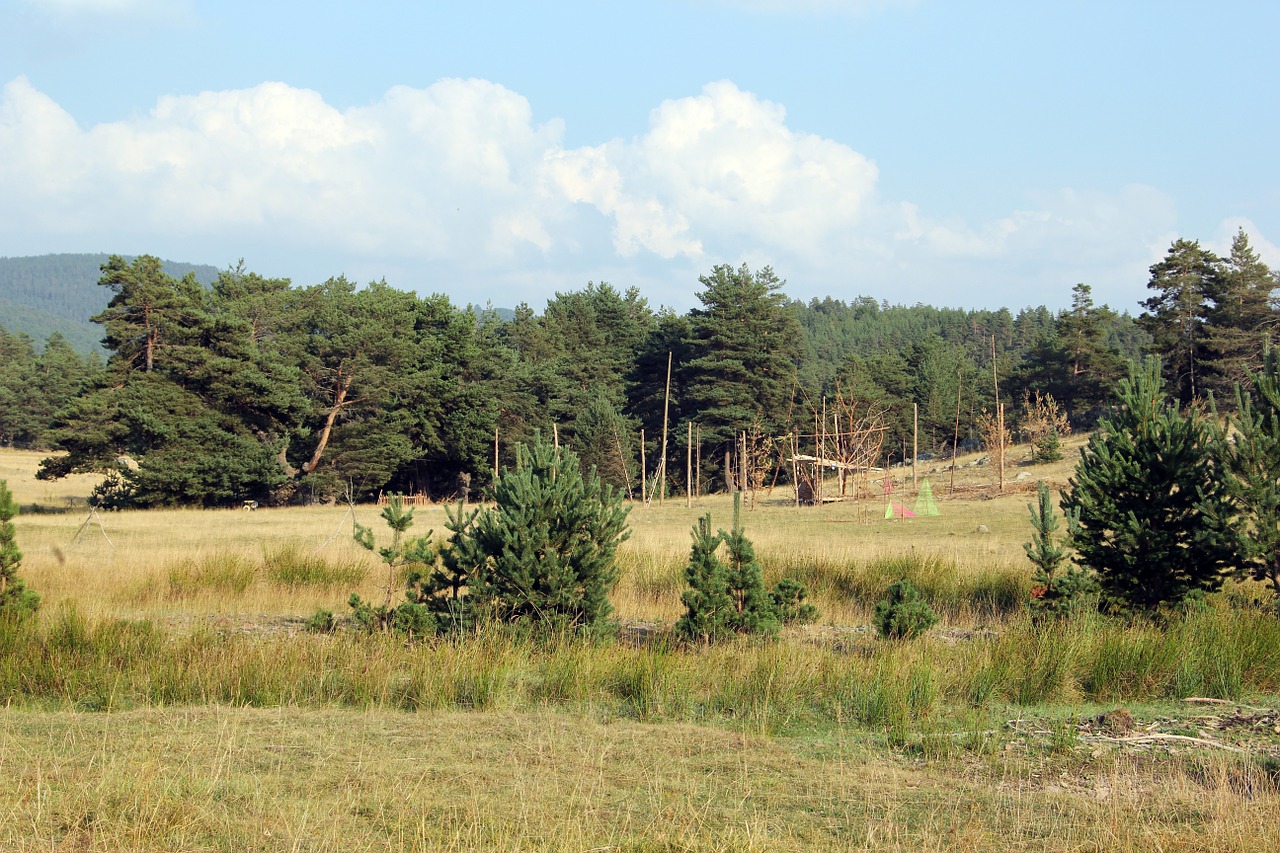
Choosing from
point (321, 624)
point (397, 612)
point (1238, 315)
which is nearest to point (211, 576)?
point (321, 624)

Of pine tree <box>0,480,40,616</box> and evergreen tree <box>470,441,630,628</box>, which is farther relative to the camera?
evergreen tree <box>470,441,630,628</box>

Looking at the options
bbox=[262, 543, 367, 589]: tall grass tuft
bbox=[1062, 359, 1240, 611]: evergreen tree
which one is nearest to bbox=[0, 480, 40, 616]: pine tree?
bbox=[262, 543, 367, 589]: tall grass tuft

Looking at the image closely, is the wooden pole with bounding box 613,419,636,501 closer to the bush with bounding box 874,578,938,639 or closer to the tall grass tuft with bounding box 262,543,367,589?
the tall grass tuft with bounding box 262,543,367,589

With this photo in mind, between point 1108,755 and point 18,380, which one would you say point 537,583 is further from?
point 18,380

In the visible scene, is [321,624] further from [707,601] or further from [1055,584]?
[1055,584]

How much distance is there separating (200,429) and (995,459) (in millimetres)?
34435

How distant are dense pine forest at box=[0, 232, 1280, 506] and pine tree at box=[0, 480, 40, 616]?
29.0 meters

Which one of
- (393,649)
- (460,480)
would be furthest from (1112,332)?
(393,649)

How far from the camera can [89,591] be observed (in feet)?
47.8

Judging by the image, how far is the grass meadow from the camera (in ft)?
16.0

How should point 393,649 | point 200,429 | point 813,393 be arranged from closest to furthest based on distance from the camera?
point 393,649 → point 200,429 → point 813,393

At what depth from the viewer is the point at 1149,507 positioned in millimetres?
11914

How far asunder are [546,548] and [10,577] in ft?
18.0

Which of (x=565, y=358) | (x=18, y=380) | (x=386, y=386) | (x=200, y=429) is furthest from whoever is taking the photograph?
(x=18, y=380)
